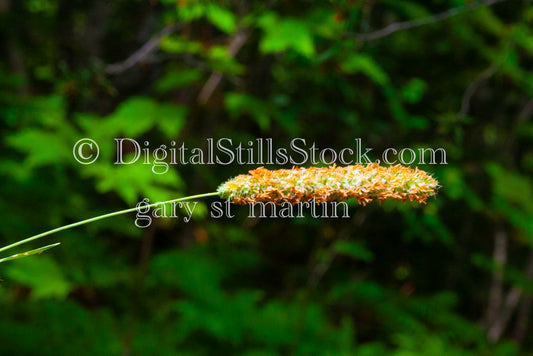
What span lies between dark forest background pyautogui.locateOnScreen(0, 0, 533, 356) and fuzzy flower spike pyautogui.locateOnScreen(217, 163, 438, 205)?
1.78 meters

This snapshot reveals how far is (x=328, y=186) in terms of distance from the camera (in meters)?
1.00

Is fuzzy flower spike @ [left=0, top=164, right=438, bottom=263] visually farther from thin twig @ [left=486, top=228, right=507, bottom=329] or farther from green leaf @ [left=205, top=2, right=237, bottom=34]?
thin twig @ [left=486, top=228, right=507, bottom=329]

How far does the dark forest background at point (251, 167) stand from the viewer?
3305mm

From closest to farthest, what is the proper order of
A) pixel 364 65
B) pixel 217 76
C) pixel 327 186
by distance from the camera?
pixel 327 186, pixel 364 65, pixel 217 76

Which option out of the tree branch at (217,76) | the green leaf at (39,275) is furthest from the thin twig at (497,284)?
the green leaf at (39,275)

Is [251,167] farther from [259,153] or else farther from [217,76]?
[217,76]

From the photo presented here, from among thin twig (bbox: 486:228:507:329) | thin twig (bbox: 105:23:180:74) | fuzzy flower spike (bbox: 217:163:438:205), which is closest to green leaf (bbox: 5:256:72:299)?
thin twig (bbox: 105:23:180:74)

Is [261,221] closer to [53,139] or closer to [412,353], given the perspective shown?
[412,353]

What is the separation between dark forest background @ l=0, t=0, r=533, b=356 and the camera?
3.30m

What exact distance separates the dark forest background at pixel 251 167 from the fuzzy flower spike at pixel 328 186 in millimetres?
1776

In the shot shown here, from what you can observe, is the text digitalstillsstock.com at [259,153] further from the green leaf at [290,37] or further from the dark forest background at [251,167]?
the green leaf at [290,37]

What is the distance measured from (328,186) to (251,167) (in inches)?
149

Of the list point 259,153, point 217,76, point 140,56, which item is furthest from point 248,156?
point 140,56

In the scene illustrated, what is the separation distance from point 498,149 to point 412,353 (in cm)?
204
